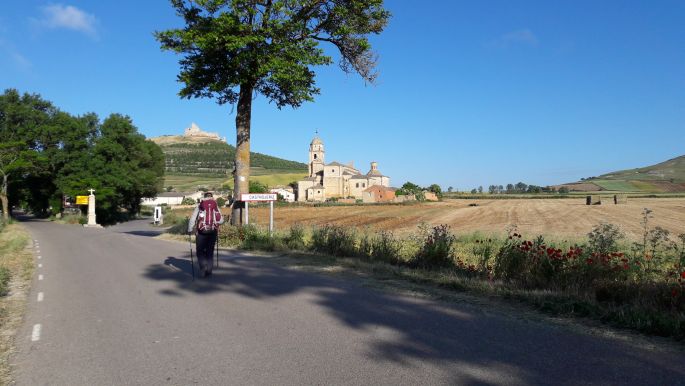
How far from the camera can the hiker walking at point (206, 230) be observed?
10.7m

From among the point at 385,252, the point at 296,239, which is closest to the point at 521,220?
the point at 296,239

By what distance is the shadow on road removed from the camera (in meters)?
4.53

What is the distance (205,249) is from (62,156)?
2085 inches

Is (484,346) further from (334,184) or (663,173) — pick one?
(663,173)

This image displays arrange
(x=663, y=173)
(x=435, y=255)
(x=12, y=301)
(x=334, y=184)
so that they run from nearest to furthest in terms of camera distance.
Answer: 1. (x=12, y=301)
2. (x=435, y=255)
3. (x=334, y=184)
4. (x=663, y=173)

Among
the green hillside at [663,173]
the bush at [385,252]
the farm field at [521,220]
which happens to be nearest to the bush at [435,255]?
the bush at [385,252]

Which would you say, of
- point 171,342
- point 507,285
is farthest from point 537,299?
point 171,342

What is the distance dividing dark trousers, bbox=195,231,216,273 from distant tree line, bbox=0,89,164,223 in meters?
47.0

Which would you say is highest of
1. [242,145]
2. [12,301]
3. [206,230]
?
[242,145]

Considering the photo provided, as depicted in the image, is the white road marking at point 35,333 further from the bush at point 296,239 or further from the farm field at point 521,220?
the farm field at point 521,220

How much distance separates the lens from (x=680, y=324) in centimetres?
561

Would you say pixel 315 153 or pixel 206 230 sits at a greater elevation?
pixel 315 153

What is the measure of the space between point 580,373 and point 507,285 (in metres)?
4.11

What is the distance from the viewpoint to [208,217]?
1077 cm
